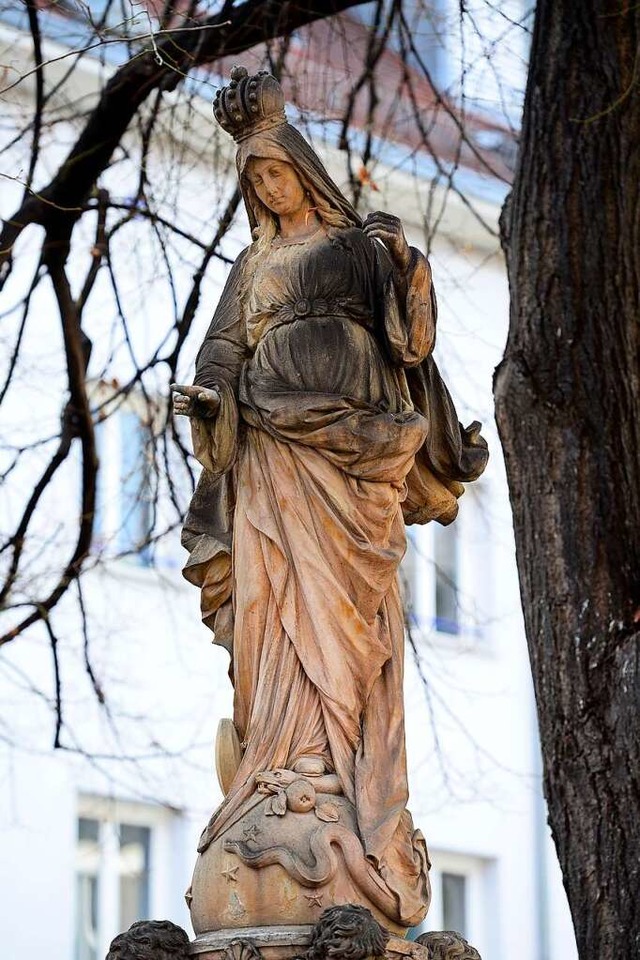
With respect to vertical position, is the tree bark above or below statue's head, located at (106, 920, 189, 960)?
above

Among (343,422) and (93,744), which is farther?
(93,744)

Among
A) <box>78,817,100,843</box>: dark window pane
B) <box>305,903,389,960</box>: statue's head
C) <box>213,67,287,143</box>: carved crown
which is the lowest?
<box>305,903,389,960</box>: statue's head

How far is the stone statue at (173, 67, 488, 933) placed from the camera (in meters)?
6.98

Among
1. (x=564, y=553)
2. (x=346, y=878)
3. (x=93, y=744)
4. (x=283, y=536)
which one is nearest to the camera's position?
(x=346, y=878)

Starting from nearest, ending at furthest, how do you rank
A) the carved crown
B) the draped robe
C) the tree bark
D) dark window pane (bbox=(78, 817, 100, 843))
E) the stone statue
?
the stone statue, the draped robe, the carved crown, the tree bark, dark window pane (bbox=(78, 817, 100, 843))

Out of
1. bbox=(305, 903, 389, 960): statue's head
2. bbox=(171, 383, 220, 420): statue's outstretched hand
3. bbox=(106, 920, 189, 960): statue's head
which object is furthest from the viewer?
bbox=(171, 383, 220, 420): statue's outstretched hand

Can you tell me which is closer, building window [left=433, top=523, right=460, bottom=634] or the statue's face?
the statue's face

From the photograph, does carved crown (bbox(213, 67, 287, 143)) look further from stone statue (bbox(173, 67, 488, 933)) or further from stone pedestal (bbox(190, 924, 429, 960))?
stone pedestal (bbox(190, 924, 429, 960))

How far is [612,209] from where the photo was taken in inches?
384

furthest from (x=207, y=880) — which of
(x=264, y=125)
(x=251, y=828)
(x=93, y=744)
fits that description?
(x=93, y=744)

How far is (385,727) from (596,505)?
8.40 feet

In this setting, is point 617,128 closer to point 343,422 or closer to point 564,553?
point 564,553

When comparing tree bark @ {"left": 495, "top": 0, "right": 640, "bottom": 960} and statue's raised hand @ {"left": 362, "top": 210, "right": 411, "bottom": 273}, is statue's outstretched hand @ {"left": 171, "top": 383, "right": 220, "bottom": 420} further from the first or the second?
tree bark @ {"left": 495, "top": 0, "right": 640, "bottom": 960}

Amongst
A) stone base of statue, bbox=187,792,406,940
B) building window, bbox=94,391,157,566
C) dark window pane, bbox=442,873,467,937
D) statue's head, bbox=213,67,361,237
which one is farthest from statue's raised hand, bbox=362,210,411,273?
dark window pane, bbox=442,873,467,937
